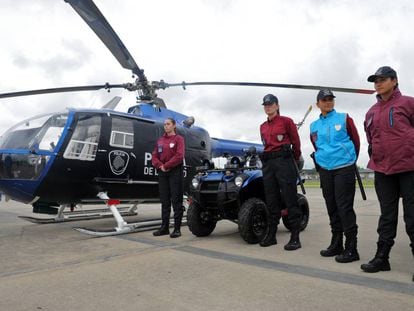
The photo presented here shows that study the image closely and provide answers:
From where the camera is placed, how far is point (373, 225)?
681 centimetres

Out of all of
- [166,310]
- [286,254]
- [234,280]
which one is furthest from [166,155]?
[166,310]

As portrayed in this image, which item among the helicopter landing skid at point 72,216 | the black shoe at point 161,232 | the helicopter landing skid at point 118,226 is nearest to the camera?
the black shoe at point 161,232

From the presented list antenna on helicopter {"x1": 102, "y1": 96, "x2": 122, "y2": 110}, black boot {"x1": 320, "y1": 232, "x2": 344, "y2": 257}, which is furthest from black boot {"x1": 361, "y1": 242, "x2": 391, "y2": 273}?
antenna on helicopter {"x1": 102, "y1": 96, "x2": 122, "y2": 110}

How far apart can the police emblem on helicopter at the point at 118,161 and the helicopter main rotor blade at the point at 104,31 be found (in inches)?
70.9

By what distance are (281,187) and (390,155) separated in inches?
63.8

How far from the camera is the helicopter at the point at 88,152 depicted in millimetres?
5957

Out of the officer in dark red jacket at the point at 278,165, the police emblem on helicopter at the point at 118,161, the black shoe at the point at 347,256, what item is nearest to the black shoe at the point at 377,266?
the black shoe at the point at 347,256

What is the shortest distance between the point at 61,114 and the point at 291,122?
12.5 feet

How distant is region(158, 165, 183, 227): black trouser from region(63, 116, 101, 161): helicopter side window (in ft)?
4.37

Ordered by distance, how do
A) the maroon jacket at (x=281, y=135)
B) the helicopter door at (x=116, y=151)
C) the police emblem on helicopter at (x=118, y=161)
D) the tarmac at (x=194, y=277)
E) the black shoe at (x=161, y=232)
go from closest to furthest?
1. the tarmac at (x=194, y=277)
2. the maroon jacket at (x=281, y=135)
3. the black shoe at (x=161, y=232)
4. the helicopter door at (x=116, y=151)
5. the police emblem on helicopter at (x=118, y=161)

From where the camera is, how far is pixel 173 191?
5.92 m

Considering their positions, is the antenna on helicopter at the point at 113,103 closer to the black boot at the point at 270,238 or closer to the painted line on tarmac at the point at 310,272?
the painted line on tarmac at the point at 310,272

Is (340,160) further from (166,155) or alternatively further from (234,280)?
(166,155)

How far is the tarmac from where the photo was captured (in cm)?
278
